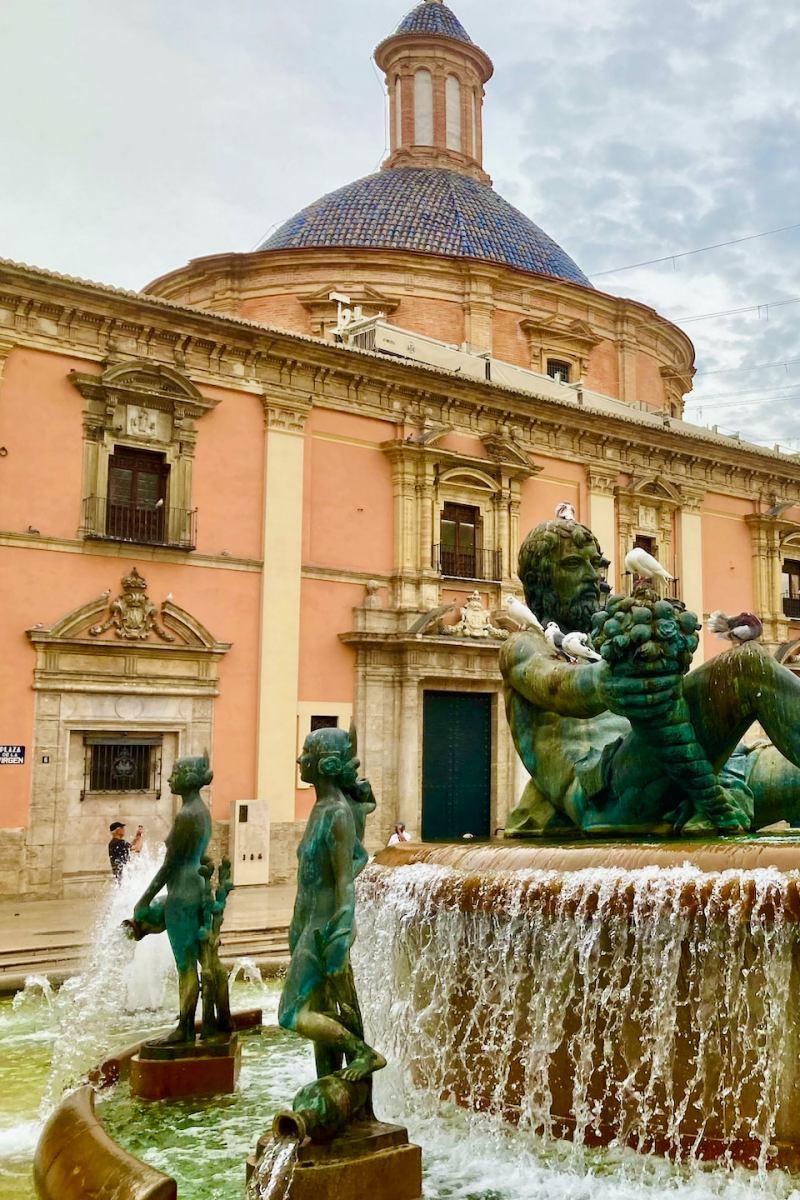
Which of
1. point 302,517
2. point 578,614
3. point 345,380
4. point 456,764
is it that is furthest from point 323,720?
point 578,614

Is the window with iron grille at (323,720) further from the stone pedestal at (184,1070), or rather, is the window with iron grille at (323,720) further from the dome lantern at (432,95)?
the dome lantern at (432,95)

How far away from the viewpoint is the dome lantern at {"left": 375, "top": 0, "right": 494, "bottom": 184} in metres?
28.3

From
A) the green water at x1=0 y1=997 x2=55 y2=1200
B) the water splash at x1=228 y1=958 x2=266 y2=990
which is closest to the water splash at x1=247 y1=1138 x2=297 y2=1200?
the green water at x1=0 y1=997 x2=55 y2=1200

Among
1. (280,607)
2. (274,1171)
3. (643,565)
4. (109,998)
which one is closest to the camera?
(274,1171)

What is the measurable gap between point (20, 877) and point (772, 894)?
42.0 feet

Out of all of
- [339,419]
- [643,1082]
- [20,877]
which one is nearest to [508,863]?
[643,1082]

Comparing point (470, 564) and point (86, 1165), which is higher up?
point (470, 564)

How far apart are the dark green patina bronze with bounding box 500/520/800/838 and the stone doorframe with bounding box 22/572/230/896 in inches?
435

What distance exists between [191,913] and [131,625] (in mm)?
11028

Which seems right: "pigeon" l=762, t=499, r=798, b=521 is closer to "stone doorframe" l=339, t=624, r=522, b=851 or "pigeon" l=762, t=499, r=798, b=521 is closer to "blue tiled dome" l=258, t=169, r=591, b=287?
"blue tiled dome" l=258, t=169, r=591, b=287

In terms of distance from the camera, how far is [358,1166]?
3.18m

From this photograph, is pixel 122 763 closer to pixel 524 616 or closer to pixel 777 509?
pixel 524 616

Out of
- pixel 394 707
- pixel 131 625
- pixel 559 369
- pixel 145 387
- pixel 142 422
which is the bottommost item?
pixel 394 707

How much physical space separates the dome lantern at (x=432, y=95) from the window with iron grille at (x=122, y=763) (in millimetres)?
18182
